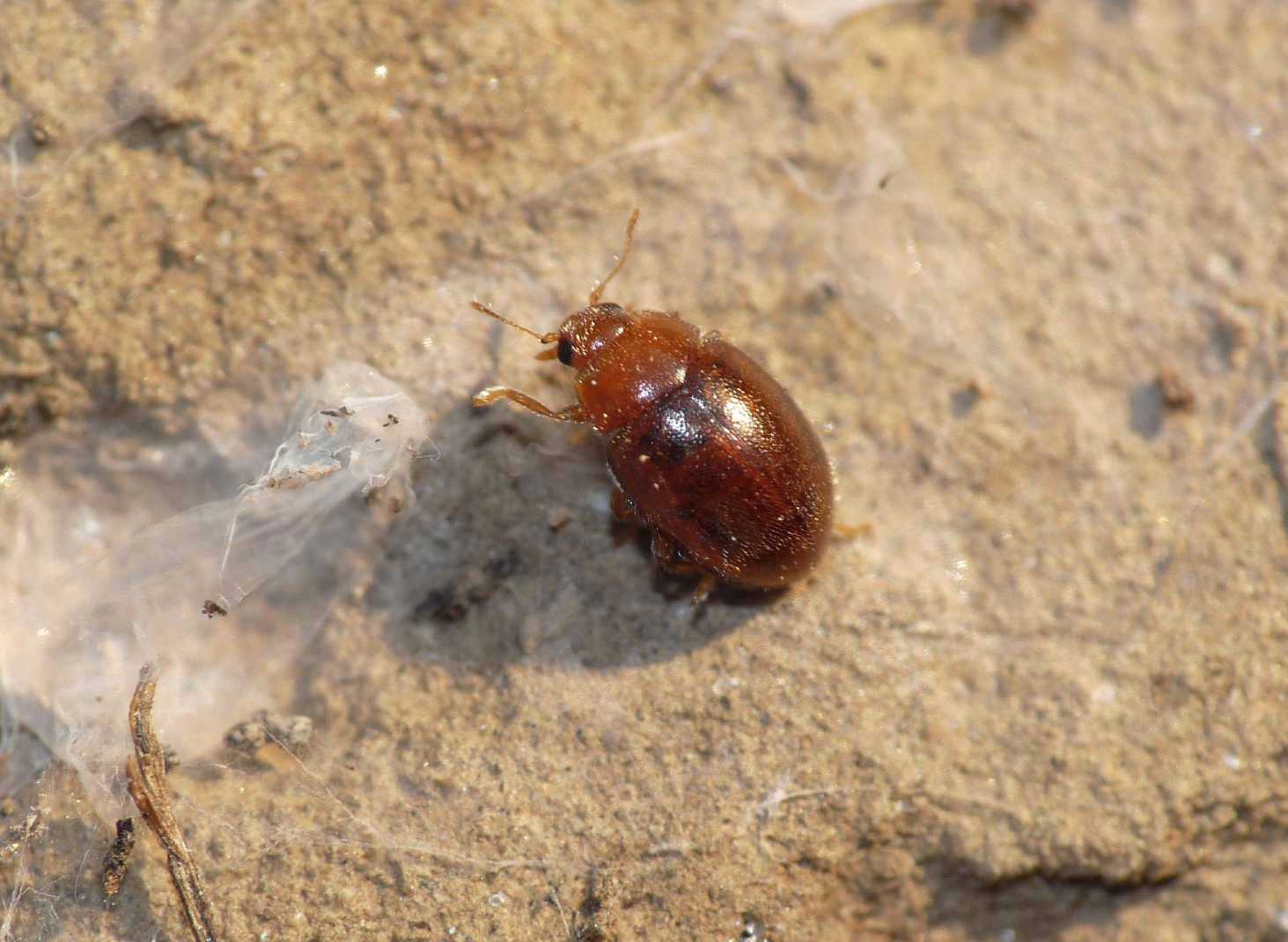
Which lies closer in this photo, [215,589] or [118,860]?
[118,860]

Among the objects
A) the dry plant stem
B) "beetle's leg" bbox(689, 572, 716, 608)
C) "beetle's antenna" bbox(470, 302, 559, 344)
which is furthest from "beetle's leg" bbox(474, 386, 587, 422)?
the dry plant stem

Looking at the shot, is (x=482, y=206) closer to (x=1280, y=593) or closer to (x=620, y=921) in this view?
(x=620, y=921)

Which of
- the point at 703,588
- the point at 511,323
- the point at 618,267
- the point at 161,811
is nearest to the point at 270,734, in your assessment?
the point at 161,811

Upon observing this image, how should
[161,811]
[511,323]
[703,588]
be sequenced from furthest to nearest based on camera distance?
[511,323] < [703,588] < [161,811]

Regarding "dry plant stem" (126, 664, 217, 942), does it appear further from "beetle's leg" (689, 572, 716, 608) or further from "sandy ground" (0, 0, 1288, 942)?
"beetle's leg" (689, 572, 716, 608)

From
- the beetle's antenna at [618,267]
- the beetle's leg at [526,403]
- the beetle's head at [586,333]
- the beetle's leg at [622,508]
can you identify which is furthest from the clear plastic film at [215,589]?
the beetle's antenna at [618,267]

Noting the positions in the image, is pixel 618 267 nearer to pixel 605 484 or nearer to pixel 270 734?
pixel 605 484
